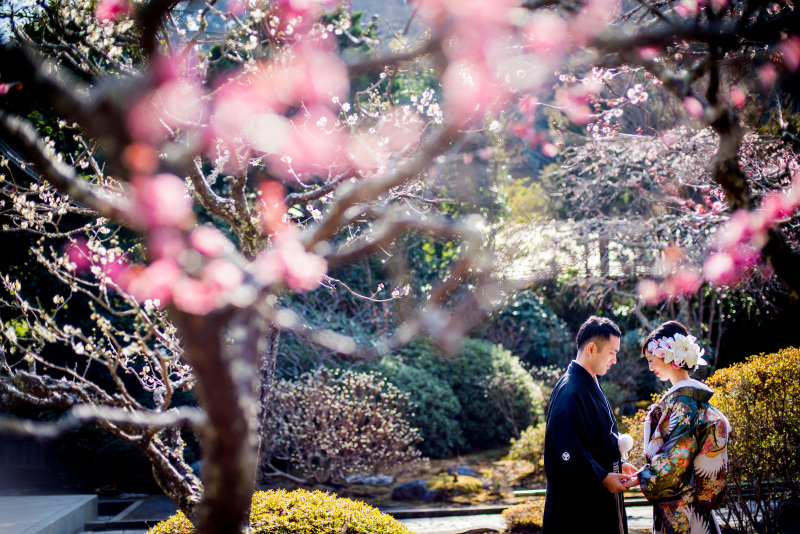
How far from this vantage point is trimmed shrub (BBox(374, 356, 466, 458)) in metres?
9.10

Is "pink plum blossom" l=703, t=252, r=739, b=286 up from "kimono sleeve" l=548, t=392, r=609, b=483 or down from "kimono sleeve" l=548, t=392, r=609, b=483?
up

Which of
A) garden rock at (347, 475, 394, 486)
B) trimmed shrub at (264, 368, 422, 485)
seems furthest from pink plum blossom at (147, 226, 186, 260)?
garden rock at (347, 475, 394, 486)

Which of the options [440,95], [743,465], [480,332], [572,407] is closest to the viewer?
[572,407]

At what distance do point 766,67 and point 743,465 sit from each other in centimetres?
298

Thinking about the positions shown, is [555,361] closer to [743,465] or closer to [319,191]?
[743,465]

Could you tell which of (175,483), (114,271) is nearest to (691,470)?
(175,483)

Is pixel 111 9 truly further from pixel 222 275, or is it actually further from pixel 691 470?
pixel 691 470

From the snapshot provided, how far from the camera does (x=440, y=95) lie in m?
13.8

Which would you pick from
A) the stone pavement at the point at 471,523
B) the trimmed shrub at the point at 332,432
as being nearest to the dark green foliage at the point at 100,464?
the trimmed shrub at the point at 332,432

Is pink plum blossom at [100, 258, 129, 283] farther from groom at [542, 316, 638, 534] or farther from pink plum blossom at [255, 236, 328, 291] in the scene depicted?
groom at [542, 316, 638, 534]

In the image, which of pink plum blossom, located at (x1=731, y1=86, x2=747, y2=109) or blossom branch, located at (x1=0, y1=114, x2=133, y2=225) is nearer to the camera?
blossom branch, located at (x1=0, y1=114, x2=133, y2=225)

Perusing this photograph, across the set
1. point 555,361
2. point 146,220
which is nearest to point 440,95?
point 555,361

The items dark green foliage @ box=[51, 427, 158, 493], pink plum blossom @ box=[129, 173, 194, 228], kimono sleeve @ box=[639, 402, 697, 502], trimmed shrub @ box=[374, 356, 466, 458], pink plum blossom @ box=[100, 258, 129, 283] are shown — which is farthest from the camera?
trimmed shrub @ box=[374, 356, 466, 458]

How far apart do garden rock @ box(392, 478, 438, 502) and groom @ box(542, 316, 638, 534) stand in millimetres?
4141
